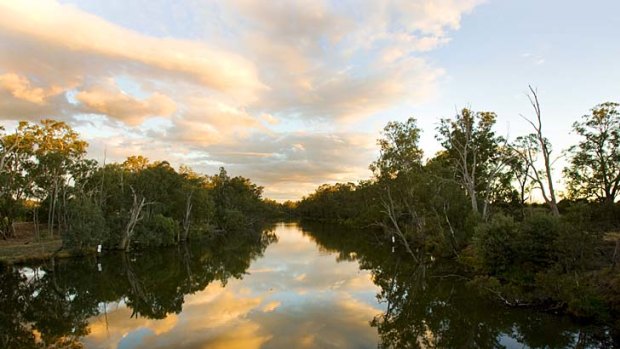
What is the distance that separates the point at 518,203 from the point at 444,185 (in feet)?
52.3

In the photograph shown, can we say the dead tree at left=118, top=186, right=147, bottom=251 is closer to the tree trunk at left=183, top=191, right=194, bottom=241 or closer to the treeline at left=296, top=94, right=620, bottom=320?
the tree trunk at left=183, top=191, right=194, bottom=241

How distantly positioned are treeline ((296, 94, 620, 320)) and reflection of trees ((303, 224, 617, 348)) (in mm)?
1060

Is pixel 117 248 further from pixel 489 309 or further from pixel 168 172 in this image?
pixel 489 309

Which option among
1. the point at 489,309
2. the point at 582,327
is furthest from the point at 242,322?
the point at 582,327

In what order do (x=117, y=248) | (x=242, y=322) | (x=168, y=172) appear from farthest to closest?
(x=168, y=172)
(x=117, y=248)
(x=242, y=322)

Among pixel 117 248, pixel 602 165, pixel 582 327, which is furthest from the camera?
pixel 117 248

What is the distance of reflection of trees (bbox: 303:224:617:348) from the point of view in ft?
40.1

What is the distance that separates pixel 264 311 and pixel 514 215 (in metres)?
27.8

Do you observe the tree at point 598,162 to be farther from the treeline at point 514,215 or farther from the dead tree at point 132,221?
the dead tree at point 132,221

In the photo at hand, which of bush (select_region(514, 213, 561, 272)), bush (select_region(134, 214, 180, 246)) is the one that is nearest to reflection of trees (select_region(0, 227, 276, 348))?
bush (select_region(134, 214, 180, 246))

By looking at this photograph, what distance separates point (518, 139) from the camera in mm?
37688

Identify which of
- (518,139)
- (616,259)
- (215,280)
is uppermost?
(518,139)

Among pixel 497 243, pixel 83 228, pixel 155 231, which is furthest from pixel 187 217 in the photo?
pixel 497 243

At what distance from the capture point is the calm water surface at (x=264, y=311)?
12602mm
